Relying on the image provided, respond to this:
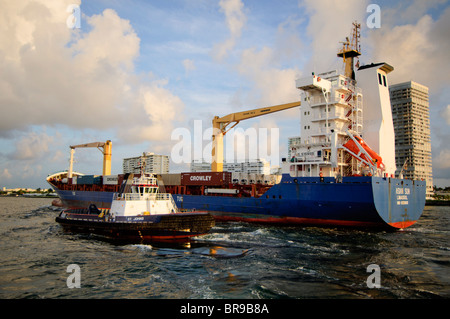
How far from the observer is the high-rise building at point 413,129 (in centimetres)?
9075

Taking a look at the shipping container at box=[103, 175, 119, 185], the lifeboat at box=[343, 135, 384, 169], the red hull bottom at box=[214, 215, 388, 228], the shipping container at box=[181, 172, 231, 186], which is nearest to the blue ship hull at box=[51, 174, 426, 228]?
the red hull bottom at box=[214, 215, 388, 228]

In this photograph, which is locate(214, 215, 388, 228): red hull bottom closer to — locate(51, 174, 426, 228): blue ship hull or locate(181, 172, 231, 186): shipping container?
locate(51, 174, 426, 228): blue ship hull

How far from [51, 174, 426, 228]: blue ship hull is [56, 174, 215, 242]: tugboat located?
8990 millimetres

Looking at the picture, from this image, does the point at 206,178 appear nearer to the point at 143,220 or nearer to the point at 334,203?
the point at 334,203

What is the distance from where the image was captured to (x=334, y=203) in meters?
21.3

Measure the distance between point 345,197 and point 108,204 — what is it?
29325 millimetres

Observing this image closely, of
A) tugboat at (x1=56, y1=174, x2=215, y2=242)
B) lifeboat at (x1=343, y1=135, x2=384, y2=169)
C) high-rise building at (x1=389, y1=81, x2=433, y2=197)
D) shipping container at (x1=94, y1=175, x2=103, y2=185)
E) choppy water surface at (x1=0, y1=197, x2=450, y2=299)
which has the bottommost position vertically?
choppy water surface at (x1=0, y1=197, x2=450, y2=299)

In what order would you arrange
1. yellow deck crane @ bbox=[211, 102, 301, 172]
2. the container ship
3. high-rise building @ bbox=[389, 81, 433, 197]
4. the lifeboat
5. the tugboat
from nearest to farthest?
the tugboat, the container ship, the lifeboat, yellow deck crane @ bbox=[211, 102, 301, 172], high-rise building @ bbox=[389, 81, 433, 197]

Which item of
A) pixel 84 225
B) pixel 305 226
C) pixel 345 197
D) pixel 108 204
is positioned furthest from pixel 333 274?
pixel 108 204

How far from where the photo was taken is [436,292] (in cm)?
895

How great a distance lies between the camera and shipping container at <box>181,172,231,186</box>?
2894 cm

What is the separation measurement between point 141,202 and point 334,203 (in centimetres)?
1389

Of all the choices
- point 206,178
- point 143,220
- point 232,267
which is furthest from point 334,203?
point 143,220
